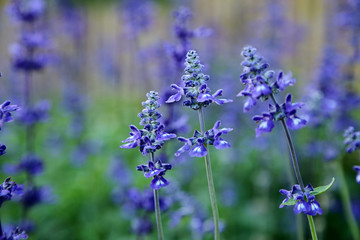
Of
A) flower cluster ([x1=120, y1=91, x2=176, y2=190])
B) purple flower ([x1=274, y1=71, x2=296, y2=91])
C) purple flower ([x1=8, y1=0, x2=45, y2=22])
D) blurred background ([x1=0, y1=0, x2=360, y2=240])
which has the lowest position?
flower cluster ([x1=120, y1=91, x2=176, y2=190])

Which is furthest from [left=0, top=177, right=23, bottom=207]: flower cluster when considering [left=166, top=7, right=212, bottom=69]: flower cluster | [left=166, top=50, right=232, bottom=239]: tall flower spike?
[left=166, top=7, right=212, bottom=69]: flower cluster

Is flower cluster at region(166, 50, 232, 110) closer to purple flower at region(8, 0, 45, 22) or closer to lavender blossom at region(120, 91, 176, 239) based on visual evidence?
lavender blossom at region(120, 91, 176, 239)

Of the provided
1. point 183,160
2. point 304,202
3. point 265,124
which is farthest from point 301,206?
point 183,160

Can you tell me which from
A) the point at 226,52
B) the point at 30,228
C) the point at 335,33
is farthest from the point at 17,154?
the point at 226,52

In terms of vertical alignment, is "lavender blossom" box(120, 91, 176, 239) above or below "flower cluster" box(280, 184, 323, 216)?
above

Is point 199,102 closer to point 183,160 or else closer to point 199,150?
point 199,150

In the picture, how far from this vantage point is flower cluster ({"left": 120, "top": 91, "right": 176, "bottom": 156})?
2.09 metres

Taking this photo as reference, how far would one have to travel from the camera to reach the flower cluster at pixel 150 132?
82.2 inches

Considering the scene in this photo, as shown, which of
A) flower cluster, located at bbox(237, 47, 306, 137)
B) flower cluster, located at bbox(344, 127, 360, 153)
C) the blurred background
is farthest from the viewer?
the blurred background

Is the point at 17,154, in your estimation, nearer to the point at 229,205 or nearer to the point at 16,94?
the point at 16,94

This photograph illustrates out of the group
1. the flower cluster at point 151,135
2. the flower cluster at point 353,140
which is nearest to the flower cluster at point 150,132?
the flower cluster at point 151,135

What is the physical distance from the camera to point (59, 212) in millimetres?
5434

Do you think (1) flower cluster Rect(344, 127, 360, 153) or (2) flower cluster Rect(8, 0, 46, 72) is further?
(2) flower cluster Rect(8, 0, 46, 72)

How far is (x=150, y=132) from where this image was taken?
2150mm
